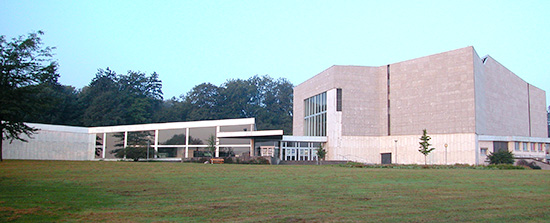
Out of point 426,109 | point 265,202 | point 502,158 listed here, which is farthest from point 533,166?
point 265,202

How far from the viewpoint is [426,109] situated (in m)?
56.7

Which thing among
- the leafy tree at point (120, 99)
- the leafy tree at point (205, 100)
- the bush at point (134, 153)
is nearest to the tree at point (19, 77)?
the bush at point (134, 153)

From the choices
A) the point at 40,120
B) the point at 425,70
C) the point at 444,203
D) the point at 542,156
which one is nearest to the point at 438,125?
the point at 425,70

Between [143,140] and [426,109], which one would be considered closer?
[426,109]

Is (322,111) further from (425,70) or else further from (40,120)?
(40,120)

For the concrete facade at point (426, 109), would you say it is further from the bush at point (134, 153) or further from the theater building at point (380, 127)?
the bush at point (134, 153)

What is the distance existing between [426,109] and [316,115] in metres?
16.5

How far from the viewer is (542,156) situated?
5784cm

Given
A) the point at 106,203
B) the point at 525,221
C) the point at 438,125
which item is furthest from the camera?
the point at 438,125

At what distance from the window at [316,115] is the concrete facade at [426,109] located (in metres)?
1.51

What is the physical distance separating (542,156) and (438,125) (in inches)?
585

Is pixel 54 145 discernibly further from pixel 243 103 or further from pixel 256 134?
pixel 243 103

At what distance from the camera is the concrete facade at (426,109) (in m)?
53.4

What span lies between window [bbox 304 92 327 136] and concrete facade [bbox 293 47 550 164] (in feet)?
4.96
